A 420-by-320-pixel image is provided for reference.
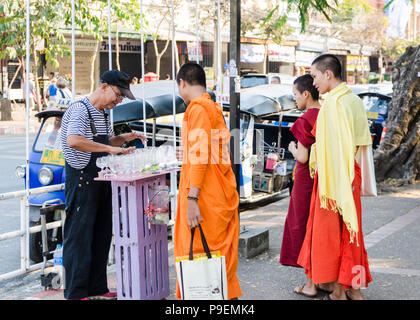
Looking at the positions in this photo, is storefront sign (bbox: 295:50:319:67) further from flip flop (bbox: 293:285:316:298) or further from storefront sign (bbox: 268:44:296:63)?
flip flop (bbox: 293:285:316:298)

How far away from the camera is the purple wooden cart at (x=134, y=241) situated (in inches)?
170

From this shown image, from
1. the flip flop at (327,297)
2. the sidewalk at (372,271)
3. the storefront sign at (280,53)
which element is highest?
the storefront sign at (280,53)

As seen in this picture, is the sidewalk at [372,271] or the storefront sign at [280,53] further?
the storefront sign at [280,53]

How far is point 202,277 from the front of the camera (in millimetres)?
3752

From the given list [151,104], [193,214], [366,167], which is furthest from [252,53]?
[193,214]

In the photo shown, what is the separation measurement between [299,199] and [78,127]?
6.09 ft

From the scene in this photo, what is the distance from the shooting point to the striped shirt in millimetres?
4309

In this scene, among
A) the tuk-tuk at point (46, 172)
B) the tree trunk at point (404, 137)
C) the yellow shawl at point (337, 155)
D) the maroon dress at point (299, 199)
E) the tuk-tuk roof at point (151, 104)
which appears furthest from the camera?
the tree trunk at point (404, 137)

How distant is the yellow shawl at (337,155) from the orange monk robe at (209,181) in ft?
2.35

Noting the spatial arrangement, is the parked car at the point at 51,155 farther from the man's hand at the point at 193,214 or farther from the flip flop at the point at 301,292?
the flip flop at the point at 301,292

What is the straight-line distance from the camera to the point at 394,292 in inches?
188

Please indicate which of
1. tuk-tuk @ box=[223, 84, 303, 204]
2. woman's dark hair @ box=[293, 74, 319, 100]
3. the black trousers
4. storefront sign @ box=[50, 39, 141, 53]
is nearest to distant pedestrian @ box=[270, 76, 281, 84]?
tuk-tuk @ box=[223, 84, 303, 204]

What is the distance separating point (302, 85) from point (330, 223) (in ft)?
3.83

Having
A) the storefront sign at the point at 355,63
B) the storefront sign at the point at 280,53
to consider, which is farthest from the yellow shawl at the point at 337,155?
the storefront sign at the point at 355,63
